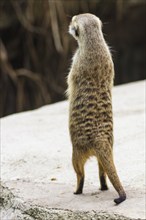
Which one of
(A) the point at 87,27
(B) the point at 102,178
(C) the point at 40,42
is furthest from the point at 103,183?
(C) the point at 40,42

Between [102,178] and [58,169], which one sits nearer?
[102,178]

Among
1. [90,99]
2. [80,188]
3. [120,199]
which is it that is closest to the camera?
[120,199]

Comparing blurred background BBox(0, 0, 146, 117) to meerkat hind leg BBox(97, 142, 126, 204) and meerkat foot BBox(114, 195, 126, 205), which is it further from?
meerkat foot BBox(114, 195, 126, 205)

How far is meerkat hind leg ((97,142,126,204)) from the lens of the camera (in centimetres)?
293

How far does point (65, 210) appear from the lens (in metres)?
2.92

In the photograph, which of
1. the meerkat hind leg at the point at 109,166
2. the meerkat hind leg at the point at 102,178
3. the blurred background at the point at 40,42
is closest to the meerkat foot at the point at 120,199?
the meerkat hind leg at the point at 109,166

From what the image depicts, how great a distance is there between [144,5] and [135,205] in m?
5.67

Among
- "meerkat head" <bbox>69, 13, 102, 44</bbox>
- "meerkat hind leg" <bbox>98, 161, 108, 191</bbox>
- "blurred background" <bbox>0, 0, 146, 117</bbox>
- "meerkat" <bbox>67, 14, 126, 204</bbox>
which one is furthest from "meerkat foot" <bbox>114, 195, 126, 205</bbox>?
"blurred background" <bbox>0, 0, 146, 117</bbox>

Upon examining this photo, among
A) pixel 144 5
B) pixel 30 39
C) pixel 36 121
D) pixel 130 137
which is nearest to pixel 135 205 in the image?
pixel 130 137

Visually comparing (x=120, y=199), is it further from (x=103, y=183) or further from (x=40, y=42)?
(x=40, y=42)

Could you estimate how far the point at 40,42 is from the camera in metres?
7.80

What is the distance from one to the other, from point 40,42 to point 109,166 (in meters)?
5.00

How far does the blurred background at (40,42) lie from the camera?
737cm

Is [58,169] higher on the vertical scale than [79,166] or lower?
lower
